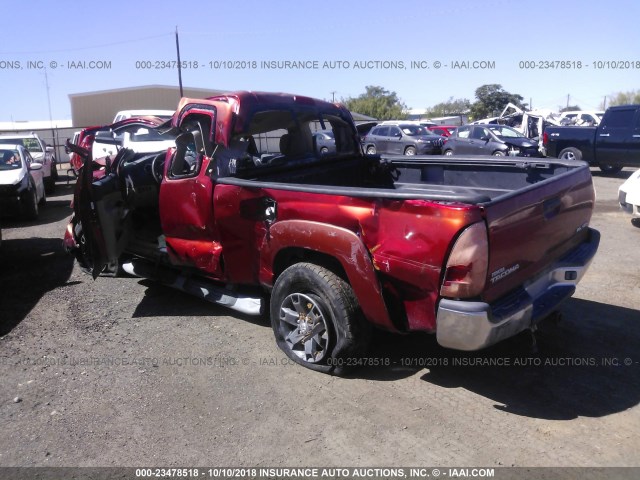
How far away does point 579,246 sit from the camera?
4.50 meters

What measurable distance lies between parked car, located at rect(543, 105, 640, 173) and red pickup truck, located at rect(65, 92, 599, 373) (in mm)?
12447

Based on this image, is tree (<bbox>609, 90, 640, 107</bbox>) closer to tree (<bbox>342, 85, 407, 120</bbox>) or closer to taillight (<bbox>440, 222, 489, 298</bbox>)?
tree (<bbox>342, 85, 407, 120</bbox>)

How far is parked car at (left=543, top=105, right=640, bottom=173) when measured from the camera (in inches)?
602

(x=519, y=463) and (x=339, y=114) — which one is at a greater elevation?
(x=339, y=114)

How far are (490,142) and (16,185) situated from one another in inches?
584

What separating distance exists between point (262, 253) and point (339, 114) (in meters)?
2.13

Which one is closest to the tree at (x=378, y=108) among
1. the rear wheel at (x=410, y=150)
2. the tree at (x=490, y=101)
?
the tree at (x=490, y=101)

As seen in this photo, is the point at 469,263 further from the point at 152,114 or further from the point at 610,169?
the point at 610,169

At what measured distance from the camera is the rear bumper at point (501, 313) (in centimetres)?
318

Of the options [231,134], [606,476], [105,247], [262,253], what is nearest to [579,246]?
[606,476]

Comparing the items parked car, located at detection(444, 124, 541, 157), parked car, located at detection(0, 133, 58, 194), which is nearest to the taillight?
parked car, located at detection(0, 133, 58, 194)

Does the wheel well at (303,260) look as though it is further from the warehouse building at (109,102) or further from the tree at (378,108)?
the tree at (378,108)

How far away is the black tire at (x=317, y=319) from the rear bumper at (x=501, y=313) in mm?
711

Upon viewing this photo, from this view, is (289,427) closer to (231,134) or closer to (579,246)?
(231,134)
